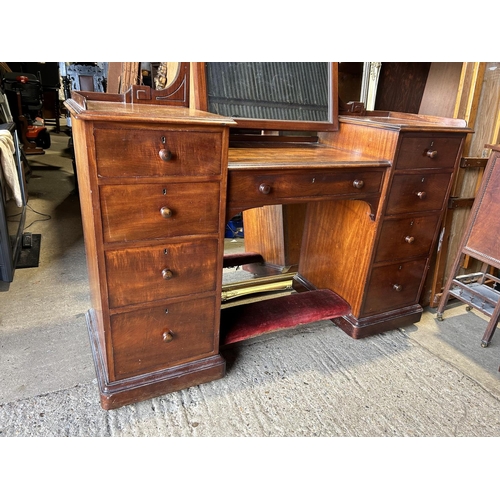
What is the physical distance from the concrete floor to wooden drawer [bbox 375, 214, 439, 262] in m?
0.50

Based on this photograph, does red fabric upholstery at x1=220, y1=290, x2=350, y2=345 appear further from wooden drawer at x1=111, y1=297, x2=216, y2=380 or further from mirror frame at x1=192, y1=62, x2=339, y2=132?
mirror frame at x1=192, y1=62, x2=339, y2=132

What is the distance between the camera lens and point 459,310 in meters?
2.57

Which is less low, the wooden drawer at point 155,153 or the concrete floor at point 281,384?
the wooden drawer at point 155,153

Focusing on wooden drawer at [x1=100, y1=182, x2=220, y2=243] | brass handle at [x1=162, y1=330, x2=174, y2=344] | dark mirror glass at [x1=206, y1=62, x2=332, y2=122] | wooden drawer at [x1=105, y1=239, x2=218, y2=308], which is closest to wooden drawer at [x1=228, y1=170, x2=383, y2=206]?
wooden drawer at [x1=100, y1=182, x2=220, y2=243]

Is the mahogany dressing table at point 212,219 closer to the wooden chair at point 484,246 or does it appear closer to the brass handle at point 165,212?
the brass handle at point 165,212

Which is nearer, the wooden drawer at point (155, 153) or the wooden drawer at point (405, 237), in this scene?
the wooden drawer at point (155, 153)

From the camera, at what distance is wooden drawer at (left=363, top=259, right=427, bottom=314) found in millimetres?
2129

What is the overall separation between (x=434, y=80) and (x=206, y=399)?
8.33 ft

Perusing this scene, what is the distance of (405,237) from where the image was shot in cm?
208

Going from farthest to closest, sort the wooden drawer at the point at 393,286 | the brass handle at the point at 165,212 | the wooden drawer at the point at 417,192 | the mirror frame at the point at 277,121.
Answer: the wooden drawer at the point at 393,286 < the wooden drawer at the point at 417,192 < the mirror frame at the point at 277,121 < the brass handle at the point at 165,212

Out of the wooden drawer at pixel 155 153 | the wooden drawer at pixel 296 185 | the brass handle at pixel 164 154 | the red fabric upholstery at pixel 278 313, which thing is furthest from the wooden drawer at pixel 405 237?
the brass handle at pixel 164 154

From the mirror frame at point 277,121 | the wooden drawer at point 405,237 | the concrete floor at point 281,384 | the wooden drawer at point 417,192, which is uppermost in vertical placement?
the mirror frame at point 277,121

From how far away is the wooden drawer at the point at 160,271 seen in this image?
4.67 ft

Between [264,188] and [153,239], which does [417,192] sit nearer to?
[264,188]
